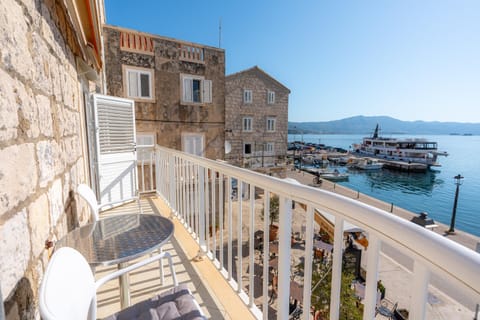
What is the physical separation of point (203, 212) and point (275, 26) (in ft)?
36.0

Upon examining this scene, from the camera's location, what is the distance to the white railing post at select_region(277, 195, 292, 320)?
1043 mm

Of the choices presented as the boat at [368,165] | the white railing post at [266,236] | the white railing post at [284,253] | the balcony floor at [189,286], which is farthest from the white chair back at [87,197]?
the boat at [368,165]

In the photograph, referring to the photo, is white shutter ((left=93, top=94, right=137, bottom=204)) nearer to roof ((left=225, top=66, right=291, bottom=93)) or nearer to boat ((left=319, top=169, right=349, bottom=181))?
roof ((left=225, top=66, right=291, bottom=93))

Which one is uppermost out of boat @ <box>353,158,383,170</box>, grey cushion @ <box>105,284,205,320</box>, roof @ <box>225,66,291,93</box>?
roof @ <box>225,66,291,93</box>

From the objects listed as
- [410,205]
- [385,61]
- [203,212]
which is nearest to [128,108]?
[203,212]

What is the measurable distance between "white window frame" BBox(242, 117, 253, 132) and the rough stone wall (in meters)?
14.5

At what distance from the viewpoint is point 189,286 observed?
177 cm

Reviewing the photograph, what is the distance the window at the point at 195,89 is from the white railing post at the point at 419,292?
9142 millimetres

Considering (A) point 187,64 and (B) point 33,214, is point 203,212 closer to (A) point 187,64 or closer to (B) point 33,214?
(B) point 33,214

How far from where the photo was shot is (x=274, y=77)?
52.4 ft

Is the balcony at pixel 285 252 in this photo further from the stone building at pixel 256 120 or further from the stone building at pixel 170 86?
the stone building at pixel 256 120

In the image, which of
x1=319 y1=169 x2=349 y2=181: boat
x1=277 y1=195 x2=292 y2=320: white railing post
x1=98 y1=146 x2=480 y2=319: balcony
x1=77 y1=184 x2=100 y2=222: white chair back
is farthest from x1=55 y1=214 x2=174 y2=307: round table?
x1=319 y1=169 x2=349 y2=181: boat

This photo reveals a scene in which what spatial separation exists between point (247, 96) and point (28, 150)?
50.7ft

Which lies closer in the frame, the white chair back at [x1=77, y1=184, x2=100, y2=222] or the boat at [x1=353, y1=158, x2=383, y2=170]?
the white chair back at [x1=77, y1=184, x2=100, y2=222]
